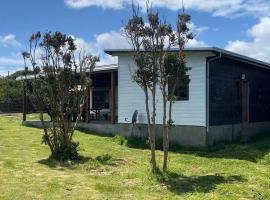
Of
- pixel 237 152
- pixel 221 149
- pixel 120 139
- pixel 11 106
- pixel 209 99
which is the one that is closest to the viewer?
pixel 237 152

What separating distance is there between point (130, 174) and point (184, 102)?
6173mm

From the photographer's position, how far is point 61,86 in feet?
41.6

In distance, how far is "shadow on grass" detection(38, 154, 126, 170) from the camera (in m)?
11.6

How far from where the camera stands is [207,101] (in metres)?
15.7

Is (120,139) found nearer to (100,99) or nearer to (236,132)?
(236,132)

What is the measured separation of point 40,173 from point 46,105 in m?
2.73

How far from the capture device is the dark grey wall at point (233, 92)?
1627 cm

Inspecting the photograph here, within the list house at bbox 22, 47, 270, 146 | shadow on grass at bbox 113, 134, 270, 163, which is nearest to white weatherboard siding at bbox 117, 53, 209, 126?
house at bbox 22, 47, 270, 146

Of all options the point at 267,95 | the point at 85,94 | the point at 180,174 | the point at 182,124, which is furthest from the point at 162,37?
the point at 267,95

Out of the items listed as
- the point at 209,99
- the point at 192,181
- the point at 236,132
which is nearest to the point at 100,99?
the point at 236,132

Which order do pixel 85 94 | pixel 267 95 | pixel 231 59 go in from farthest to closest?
pixel 267 95 < pixel 231 59 < pixel 85 94

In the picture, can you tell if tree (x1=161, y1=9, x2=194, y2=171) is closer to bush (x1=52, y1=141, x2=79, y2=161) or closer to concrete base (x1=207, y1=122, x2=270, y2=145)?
bush (x1=52, y1=141, x2=79, y2=161)

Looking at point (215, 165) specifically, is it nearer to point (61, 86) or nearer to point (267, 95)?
point (61, 86)

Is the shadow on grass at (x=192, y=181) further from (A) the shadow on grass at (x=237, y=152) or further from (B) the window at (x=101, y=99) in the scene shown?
(B) the window at (x=101, y=99)
